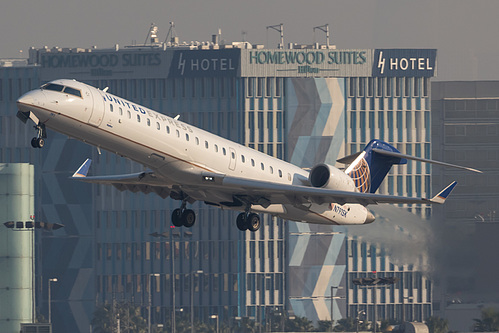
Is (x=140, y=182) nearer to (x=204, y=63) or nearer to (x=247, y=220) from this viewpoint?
(x=247, y=220)

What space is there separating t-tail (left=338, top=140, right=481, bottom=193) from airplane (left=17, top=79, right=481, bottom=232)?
3.2 inches

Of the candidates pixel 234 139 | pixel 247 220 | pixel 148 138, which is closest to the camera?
pixel 148 138

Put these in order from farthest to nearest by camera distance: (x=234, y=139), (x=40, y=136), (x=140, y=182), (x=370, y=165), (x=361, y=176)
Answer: (x=234, y=139)
(x=370, y=165)
(x=361, y=176)
(x=140, y=182)
(x=40, y=136)

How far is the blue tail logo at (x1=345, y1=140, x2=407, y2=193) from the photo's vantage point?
220 ft

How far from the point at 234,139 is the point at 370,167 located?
79470 mm

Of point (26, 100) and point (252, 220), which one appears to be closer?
point (26, 100)

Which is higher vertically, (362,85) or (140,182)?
(362,85)

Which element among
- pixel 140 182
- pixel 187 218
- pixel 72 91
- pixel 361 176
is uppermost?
pixel 72 91

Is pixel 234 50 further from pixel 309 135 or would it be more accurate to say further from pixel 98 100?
pixel 98 100

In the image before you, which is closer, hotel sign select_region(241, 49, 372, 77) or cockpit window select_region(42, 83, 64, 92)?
cockpit window select_region(42, 83, 64, 92)

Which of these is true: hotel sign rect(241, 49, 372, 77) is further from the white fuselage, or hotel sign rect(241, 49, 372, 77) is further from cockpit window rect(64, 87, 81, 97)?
cockpit window rect(64, 87, 81, 97)

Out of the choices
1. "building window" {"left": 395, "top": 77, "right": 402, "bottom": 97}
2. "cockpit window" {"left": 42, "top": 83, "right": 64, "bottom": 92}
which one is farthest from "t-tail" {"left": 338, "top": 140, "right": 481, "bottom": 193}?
"building window" {"left": 395, "top": 77, "right": 402, "bottom": 97}

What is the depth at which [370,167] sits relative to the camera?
225 ft

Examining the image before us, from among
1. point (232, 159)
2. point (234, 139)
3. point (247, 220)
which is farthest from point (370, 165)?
point (234, 139)
